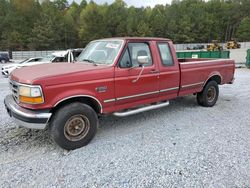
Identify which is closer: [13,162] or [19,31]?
[13,162]

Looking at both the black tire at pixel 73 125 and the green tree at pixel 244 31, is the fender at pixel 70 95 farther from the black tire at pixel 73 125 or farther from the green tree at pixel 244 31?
the green tree at pixel 244 31

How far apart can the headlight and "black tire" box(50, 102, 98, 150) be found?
0.42 metres

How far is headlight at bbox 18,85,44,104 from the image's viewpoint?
328 centimetres

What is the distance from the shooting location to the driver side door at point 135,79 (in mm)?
4172

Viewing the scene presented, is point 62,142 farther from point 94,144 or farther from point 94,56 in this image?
point 94,56

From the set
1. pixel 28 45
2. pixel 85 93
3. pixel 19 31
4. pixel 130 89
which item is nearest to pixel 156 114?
pixel 130 89

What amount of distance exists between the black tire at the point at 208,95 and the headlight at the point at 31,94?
4522 millimetres

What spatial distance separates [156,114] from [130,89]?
1671mm

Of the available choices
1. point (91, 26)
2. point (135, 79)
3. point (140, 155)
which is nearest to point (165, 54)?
point (135, 79)

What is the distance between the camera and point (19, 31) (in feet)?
169

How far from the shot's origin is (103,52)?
4.50 metres

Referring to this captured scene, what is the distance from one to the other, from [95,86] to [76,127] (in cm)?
80

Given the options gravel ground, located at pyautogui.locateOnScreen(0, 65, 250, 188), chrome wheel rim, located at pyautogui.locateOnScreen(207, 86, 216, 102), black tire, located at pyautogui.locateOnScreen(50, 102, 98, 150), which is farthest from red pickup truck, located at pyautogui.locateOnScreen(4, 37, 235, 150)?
chrome wheel rim, located at pyautogui.locateOnScreen(207, 86, 216, 102)

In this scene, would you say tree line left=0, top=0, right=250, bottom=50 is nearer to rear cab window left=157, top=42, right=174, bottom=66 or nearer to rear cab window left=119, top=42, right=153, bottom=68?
rear cab window left=157, top=42, right=174, bottom=66
